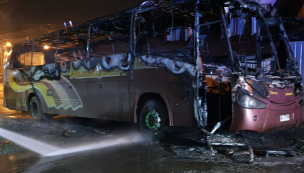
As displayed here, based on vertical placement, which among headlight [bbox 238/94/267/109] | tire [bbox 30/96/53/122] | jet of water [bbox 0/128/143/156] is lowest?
jet of water [bbox 0/128/143/156]

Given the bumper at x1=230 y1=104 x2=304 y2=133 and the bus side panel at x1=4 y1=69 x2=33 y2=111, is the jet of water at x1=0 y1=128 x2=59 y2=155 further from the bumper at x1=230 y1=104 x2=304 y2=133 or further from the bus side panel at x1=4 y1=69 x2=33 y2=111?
the bumper at x1=230 y1=104 x2=304 y2=133

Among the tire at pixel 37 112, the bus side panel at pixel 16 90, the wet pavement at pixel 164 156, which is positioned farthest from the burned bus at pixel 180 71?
the bus side panel at pixel 16 90

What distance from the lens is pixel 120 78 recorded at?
7203 millimetres

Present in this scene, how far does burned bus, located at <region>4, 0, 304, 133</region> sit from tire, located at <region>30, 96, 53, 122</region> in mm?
841

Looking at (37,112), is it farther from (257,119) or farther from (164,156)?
(257,119)

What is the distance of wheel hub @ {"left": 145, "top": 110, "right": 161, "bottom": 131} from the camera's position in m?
6.47

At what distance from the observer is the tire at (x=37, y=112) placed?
1074 cm

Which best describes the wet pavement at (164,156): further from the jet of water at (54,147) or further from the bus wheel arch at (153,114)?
the bus wheel arch at (153,114)

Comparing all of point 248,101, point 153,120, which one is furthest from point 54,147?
point 248,101

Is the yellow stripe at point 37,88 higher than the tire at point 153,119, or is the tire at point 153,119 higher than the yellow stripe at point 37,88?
the yellow stripe at point 37,88

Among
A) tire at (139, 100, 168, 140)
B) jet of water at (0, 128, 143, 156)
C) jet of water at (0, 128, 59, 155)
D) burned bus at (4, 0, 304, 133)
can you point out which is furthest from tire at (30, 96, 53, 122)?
tire at (139, 100, 168, 140)

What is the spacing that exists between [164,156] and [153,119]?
4.27ft

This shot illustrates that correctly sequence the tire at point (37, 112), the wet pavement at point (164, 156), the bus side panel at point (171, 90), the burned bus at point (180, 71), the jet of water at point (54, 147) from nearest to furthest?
the wet pavement at point (164, 156)
the burned bus at point (180, 71)
the bus side panel at point (171, 90)
the jet of water at point (54, 147)
the tire at point (37, 112)

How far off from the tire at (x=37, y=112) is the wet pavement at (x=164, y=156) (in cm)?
315
